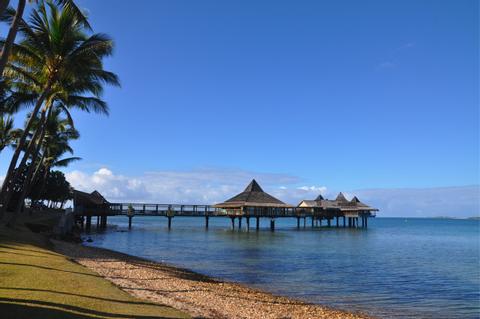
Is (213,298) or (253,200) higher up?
(253,200)

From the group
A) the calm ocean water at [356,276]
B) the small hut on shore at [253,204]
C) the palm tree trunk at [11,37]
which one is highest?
the palm tree trunk at [11,37]

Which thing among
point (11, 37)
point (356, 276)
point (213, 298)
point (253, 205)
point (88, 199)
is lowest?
point (356, 276)

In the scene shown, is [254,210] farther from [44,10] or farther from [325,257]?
[44,10]

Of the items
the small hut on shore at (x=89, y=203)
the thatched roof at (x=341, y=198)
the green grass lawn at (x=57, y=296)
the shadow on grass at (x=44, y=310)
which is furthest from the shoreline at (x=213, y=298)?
the thatched roof at (x=341, y=198)

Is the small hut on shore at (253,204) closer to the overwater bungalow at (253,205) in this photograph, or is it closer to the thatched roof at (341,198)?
the overwater bungalow at (253,205)

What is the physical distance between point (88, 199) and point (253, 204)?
1923 cm

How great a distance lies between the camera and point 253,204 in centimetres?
5159

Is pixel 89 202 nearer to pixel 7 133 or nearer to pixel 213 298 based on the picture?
pixel 7 133

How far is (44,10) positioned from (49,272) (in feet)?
41.4

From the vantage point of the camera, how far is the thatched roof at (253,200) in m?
52.0

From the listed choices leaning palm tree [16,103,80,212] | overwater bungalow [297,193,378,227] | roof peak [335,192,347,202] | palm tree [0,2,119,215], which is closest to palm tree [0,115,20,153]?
leaning palm tree [16,103,80,212]

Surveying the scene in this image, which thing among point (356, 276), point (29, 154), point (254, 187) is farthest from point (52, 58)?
point (254, 187)

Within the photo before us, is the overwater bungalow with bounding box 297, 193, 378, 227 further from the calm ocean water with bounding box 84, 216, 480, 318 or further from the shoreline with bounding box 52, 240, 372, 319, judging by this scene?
the shoreline with bounding box 52, 240, 372, 319

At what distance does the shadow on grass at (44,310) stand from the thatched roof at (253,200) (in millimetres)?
44640
